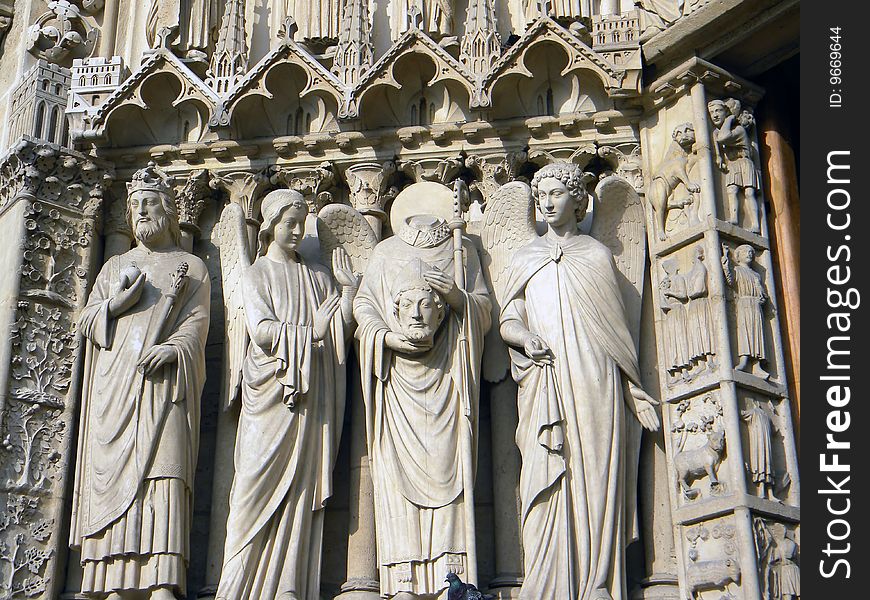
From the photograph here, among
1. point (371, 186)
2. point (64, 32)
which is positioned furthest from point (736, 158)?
point (64, 32)

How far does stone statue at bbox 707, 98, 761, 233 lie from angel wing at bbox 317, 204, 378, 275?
2292mm

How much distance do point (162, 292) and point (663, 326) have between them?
10.3 feet

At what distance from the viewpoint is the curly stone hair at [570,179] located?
28.7ft

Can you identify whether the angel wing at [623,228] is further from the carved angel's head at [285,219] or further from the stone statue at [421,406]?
the carved angel's head at [285,219]

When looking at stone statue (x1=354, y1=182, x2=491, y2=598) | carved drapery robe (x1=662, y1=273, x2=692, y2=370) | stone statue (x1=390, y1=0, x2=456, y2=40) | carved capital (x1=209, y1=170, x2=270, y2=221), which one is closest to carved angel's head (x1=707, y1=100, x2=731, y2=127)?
carved drapery robe (x1=662, y1=273, x2=692, y2=370)

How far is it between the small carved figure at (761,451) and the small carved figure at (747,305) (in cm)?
29

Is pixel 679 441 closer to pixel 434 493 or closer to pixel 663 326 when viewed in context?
pixel 663 326

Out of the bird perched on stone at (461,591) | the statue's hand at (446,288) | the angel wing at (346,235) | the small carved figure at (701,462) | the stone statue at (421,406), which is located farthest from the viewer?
the angel wing at (346,235)

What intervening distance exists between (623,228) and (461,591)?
9.29ft

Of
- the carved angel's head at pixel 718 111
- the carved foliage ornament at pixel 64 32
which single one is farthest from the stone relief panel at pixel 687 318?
the carved foliage ornament at pixel 64 32

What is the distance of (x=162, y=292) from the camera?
8.88 meters

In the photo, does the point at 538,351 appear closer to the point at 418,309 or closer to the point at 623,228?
the point at 418,309

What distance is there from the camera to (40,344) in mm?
9031

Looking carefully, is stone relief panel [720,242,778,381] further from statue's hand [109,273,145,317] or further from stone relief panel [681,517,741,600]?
statue's hand [109,273,145,317]
